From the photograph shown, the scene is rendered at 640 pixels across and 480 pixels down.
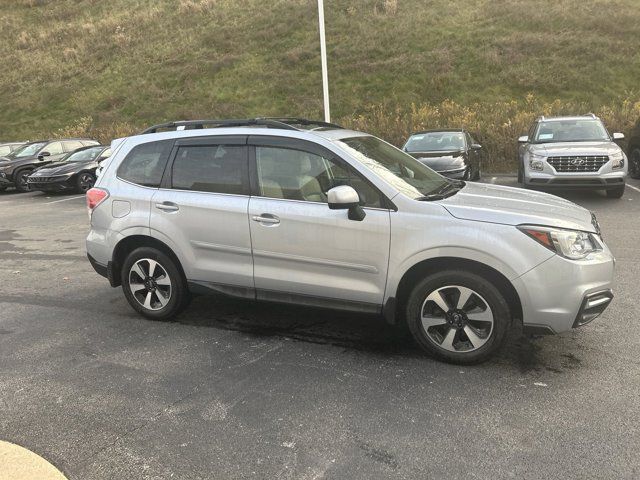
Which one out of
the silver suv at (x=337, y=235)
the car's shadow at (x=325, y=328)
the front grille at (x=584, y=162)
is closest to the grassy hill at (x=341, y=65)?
the front grille at (x=584, y=162)

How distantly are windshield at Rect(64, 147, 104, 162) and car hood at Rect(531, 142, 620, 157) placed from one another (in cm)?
1238

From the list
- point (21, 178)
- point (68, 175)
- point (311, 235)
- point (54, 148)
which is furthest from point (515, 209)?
point (54, 148)

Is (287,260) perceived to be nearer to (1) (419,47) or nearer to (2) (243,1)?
(1) (419,47)

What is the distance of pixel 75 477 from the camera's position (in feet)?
8.58

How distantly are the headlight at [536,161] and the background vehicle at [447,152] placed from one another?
1595 mm

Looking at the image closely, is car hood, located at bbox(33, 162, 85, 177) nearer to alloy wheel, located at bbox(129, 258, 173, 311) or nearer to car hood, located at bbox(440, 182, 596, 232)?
alloy wheel, located at bbox(129, 258, 173, 311)

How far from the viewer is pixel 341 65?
29375mm

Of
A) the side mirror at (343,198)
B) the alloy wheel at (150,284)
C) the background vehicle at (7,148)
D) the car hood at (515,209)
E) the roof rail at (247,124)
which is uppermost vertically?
the roof rail at (247,124)

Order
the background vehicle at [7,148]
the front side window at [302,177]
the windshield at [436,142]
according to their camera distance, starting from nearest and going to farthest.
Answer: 1. the front side window at [302,177]
2. the windshield at [436,142]
3. the background vehicle at [7,148]

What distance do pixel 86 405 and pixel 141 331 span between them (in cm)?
125

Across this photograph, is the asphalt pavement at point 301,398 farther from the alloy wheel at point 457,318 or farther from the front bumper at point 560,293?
the front bumper at point 560,293

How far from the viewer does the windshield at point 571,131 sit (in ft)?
34.8

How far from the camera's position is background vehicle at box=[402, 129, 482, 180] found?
1125 centimetres

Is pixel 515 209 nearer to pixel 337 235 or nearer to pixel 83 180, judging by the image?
pixel 337 235
